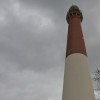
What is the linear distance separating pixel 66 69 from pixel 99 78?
3667 millimetres

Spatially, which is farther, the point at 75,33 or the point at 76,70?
the point at 75,33

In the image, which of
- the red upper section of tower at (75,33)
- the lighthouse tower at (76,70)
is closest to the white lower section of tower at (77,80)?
the lighthouse tower at (76,70)

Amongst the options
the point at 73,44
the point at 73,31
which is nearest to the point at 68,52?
the point at 73,44

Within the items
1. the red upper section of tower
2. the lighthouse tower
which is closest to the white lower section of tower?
the lighthouse tower

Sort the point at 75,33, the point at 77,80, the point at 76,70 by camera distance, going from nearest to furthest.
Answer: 1. the point at 77,80
2. the point at 76,70
3. the point at 75,33

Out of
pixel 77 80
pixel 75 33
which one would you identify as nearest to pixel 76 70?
pixel 77 80

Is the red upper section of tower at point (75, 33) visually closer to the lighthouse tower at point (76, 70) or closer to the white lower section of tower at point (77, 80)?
the lighthouse tower at point (76, 70)

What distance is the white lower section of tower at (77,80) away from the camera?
16969 millimetres

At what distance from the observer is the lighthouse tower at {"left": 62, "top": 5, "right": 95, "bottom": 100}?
55.9 ft

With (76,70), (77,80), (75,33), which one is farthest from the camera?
(75,33)

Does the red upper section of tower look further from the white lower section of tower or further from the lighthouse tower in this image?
the white lower section of tower

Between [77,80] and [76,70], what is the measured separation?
855 mm

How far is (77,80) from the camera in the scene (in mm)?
17484

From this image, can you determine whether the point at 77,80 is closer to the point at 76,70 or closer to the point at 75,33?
the point at 76,70
